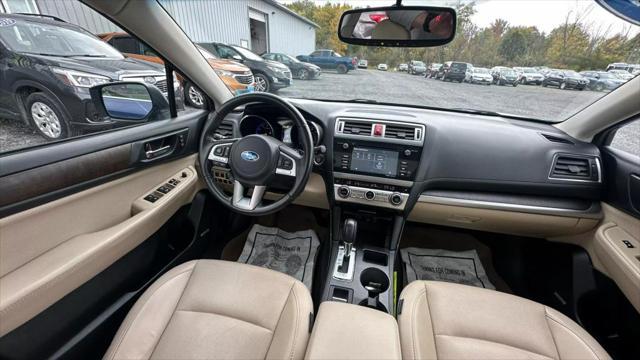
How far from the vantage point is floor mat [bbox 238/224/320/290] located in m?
2.13

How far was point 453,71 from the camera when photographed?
6.21ft

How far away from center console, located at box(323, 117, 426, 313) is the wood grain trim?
Answer: 3.80 feet

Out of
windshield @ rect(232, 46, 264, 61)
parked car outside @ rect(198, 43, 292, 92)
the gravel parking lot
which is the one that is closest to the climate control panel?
the gravel parking lot

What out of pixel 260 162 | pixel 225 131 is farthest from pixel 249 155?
pixel 225 131

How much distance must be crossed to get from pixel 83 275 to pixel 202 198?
90cm

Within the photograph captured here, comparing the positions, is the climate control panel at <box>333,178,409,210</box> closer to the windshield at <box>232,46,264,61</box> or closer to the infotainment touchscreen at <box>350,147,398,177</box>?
the infotainment touchscreen at <box>350,147,398,177</box>

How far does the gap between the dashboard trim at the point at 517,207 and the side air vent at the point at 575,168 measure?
0.18 meters

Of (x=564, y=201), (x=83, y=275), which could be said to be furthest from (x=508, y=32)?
(x=83, y=275)

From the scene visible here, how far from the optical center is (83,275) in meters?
1.14

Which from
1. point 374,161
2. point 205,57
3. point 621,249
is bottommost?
point 621,249

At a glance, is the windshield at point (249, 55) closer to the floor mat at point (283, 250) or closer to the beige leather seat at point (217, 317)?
the floor mat at point (283, 250)

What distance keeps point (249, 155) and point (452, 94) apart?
1.49 metres

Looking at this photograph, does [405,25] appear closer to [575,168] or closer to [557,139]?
[557,139]

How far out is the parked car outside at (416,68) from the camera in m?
1.97
